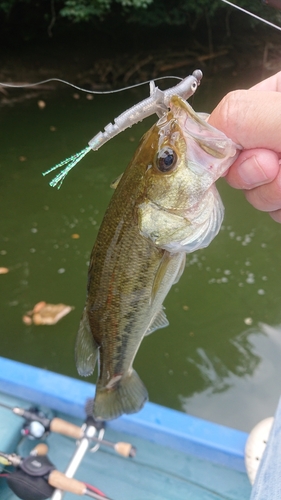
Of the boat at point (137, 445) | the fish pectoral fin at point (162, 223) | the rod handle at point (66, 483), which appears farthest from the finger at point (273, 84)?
the rod handle at point (66, 483)

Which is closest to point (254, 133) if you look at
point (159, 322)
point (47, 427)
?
point (159, 322)

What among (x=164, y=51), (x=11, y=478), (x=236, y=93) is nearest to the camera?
(x=236, y=93)

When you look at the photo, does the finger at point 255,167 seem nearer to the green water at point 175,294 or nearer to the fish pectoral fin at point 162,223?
the fish pectoral fin at point 162,223

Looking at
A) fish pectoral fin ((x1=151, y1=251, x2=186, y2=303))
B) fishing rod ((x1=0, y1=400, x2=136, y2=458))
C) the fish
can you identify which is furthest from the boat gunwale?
fish pectoral fin ((x1=151, y1=251, x2=186, y2=303))

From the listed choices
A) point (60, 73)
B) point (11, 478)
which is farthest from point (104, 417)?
point (60, 73)

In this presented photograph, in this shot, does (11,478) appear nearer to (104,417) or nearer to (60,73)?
(104,417)

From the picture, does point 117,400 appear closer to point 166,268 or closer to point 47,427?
point 166,268
